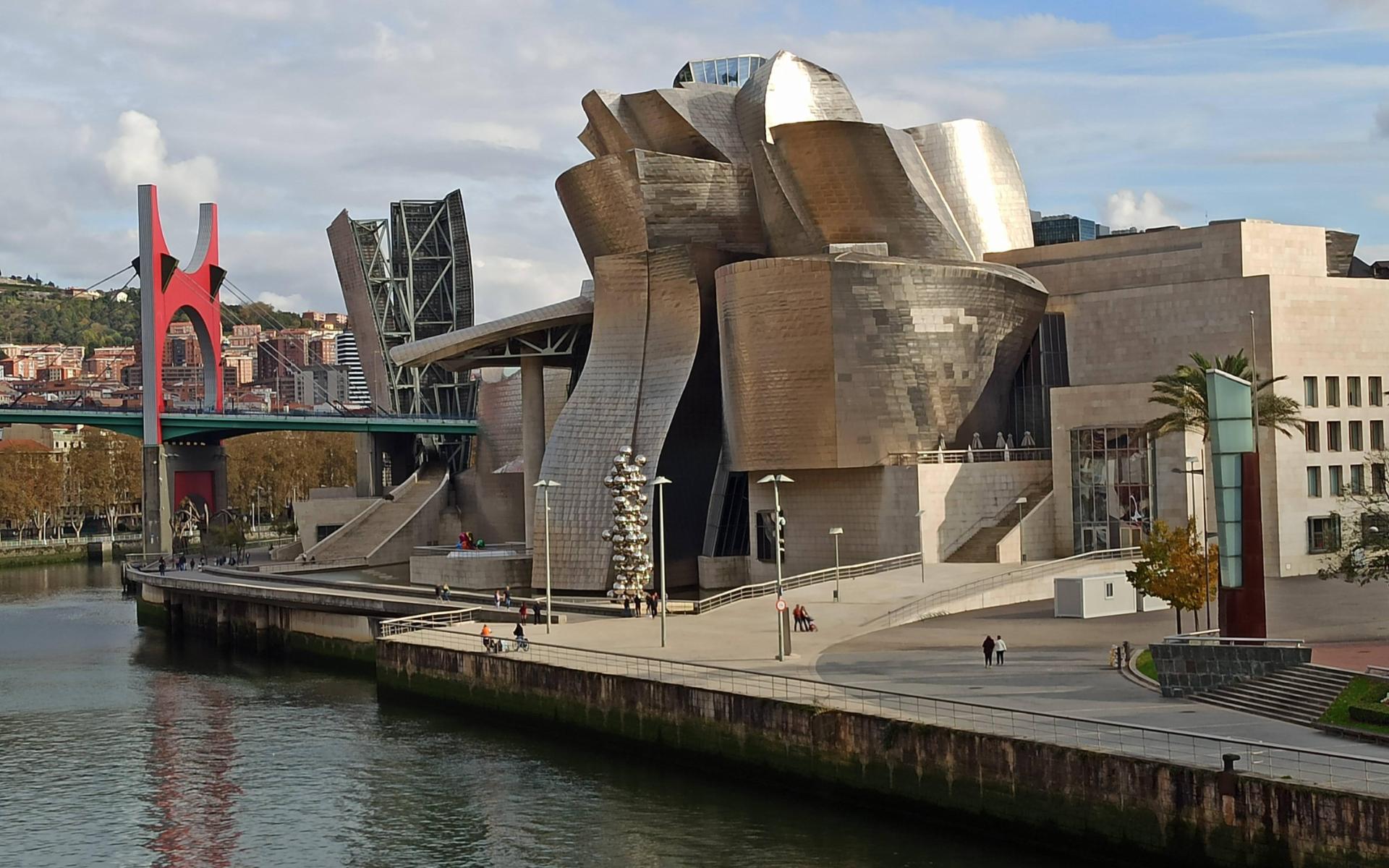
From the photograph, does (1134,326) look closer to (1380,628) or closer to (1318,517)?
(1318,517)

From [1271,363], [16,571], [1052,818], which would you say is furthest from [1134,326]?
[16,571]

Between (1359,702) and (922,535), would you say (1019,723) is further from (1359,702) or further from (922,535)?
(922,535)

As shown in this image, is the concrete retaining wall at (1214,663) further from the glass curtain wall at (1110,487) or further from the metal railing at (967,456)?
the metal railing at (967,456)

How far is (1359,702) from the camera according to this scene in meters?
23.7

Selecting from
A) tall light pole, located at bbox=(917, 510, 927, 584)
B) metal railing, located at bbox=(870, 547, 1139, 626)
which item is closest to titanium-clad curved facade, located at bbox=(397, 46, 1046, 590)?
tall light pole, located at bbox=(917, 510, 927, 584)

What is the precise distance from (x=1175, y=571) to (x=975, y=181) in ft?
93.4

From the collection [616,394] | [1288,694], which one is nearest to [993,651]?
[1288,694]

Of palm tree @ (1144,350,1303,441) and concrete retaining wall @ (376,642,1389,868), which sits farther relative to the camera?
palm tree @ (1144,350,1303,441)

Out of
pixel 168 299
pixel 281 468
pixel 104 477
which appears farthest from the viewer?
pixel 281 468

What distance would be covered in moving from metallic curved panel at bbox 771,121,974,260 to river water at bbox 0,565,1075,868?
22067 mm

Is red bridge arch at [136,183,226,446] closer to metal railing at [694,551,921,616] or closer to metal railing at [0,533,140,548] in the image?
metal railing at [0,533,140,548]

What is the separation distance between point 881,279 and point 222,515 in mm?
49687

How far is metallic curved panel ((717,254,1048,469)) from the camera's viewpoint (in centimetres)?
4856

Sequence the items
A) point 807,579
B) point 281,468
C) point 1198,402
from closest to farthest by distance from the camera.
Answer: point 1198,402, point 807,579, point 281,468
